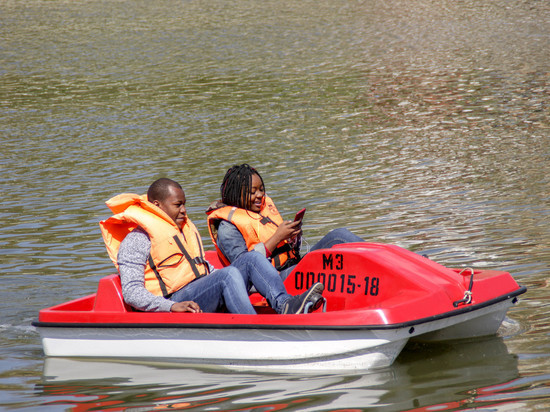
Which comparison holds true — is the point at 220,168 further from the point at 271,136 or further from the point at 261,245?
the point at 261,245

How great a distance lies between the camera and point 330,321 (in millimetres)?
4926

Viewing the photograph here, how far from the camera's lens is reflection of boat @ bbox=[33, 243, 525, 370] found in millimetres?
4934

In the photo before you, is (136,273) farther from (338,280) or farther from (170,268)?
(338,280)

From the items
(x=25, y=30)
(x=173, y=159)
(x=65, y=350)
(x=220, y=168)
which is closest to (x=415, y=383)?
(x=65, y=350)

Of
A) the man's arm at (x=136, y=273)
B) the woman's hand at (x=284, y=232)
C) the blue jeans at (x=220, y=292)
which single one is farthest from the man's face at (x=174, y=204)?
the woman's hand at (x=284, y=232)

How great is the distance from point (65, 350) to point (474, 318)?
2650 millimetres

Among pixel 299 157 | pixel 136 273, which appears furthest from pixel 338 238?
pixel 299 157

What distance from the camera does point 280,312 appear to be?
532 cm

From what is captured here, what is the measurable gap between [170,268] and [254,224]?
73 cm

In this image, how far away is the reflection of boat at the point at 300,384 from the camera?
4.74 meters

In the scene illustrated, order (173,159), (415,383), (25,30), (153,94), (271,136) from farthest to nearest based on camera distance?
1. (25,30)
2. (153,94)
3. (271,136)
4. (173,159)
5. (415,383)

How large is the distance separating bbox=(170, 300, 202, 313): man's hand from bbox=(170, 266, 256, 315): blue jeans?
0.12m

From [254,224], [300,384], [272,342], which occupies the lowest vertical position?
[300,384]

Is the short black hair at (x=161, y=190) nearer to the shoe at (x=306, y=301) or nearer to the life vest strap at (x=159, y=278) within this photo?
the life vest strap at (x=159, y=278)
